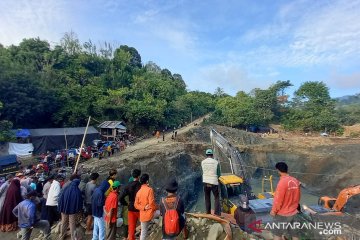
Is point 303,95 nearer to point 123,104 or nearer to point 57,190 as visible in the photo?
point 123,104

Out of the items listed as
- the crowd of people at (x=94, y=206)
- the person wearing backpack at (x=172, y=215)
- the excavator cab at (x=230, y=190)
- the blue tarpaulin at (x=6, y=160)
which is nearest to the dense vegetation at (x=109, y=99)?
the blue tarpaulin at (x=6, y=160)

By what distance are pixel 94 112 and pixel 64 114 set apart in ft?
13.8

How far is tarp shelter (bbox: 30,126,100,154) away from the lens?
24.6 metres

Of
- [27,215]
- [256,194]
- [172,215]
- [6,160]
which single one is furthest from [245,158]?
[172,215]

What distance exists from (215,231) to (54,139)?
2368 centimetres

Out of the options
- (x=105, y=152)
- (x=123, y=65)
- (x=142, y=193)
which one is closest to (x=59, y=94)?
(x=105, y=152)

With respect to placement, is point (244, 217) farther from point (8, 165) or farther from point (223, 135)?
point (223, 135)

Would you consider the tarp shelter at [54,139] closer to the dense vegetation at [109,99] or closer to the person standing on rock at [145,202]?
the dense vegetation at [109,99]

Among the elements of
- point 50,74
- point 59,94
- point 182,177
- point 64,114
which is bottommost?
point 182,177

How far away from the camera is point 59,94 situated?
34.0 metres

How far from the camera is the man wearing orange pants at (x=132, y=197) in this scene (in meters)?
6.04

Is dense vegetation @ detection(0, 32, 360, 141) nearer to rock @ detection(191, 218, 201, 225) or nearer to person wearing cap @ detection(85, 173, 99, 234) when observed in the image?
person wearing cap @ detection(85, 173, 99, 234)

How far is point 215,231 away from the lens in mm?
5809

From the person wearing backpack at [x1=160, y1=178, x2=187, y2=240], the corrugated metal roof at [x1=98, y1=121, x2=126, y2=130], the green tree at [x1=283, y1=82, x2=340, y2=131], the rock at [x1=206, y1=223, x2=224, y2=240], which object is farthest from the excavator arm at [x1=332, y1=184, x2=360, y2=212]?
the green tree at [x1=283, y1=82, x2=340, y2=131]
